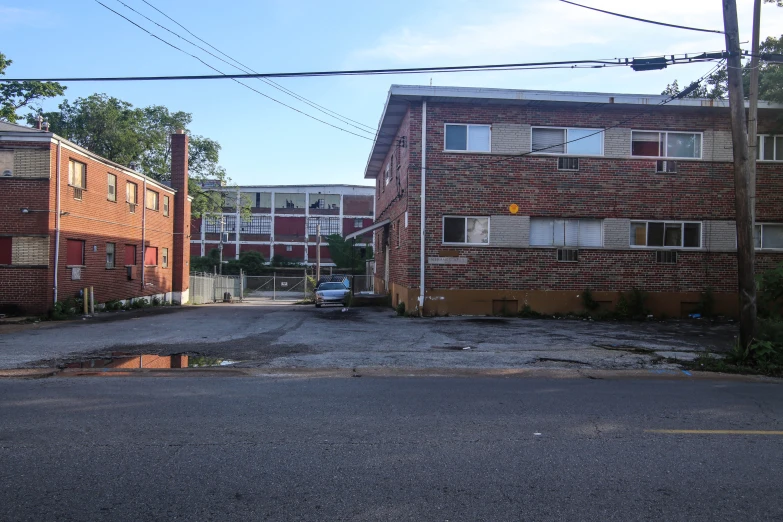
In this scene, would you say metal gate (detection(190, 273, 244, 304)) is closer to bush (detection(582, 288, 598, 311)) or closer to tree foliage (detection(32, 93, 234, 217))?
tree foliage (detection(32, 93, 234, 217))

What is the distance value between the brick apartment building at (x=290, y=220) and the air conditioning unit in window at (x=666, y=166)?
180 ft

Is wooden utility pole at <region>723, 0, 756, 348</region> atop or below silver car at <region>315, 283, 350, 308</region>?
atop

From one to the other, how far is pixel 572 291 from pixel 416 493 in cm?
1538

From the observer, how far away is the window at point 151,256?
28.4 m

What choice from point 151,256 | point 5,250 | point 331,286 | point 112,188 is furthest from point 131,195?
point 331,286

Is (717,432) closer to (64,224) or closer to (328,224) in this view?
(64,224)

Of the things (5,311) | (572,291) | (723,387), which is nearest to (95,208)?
(5,311)

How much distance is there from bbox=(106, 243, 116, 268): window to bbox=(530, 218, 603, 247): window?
17.2m

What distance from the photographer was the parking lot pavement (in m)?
10.6

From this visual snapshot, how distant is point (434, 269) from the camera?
18422 millimetres

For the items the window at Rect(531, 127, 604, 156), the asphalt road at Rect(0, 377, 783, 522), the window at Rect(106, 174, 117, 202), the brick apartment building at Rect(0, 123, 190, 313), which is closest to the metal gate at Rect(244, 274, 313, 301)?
the brick apartment building at Rect(0, 123, 190, 313)

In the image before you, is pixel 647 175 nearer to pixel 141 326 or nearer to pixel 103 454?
pixel 141 326

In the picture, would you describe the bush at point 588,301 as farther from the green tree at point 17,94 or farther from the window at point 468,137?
the green tree at point 17,94

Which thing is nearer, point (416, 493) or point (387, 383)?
point (416, 493)
